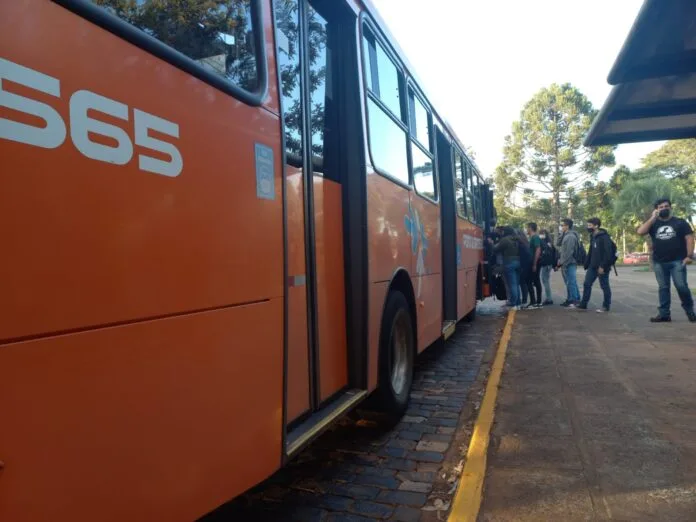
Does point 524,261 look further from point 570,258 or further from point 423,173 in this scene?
point 423,173

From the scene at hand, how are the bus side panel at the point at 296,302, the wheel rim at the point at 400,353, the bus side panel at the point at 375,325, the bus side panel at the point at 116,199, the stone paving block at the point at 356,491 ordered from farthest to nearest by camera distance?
the wheel rim at the point at 400,353 < the bus side panel at the point at 375,325 < the stone paving block at the point at 356,491 < the bus side panel at the point at 296,302 < the bus side panel at the point at 116,199

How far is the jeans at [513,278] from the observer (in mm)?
11087

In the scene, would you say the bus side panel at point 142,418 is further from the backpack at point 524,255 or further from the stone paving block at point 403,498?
the backpack at point 524,255

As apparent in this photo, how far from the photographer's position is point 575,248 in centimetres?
1119

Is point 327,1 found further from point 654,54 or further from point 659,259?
point 659,259

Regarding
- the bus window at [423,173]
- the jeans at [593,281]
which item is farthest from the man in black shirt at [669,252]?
the bus window at [423,173]

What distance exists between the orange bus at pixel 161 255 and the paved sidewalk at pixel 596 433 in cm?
123

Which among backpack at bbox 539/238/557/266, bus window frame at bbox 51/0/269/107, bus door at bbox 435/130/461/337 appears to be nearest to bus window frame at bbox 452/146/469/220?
bus door at bbox 435/130/461/337

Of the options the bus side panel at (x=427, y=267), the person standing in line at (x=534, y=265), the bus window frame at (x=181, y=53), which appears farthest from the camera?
the person standing in line at (x=534, y=265)

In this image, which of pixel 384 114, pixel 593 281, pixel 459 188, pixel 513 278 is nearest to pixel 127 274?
pixel 384 114

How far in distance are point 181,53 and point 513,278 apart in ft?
33.8

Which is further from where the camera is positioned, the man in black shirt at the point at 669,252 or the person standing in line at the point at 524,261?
the person standing in line at the point at 524,261

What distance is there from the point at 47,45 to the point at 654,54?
6.73 metres

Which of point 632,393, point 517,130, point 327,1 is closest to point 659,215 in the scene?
point 632,393
